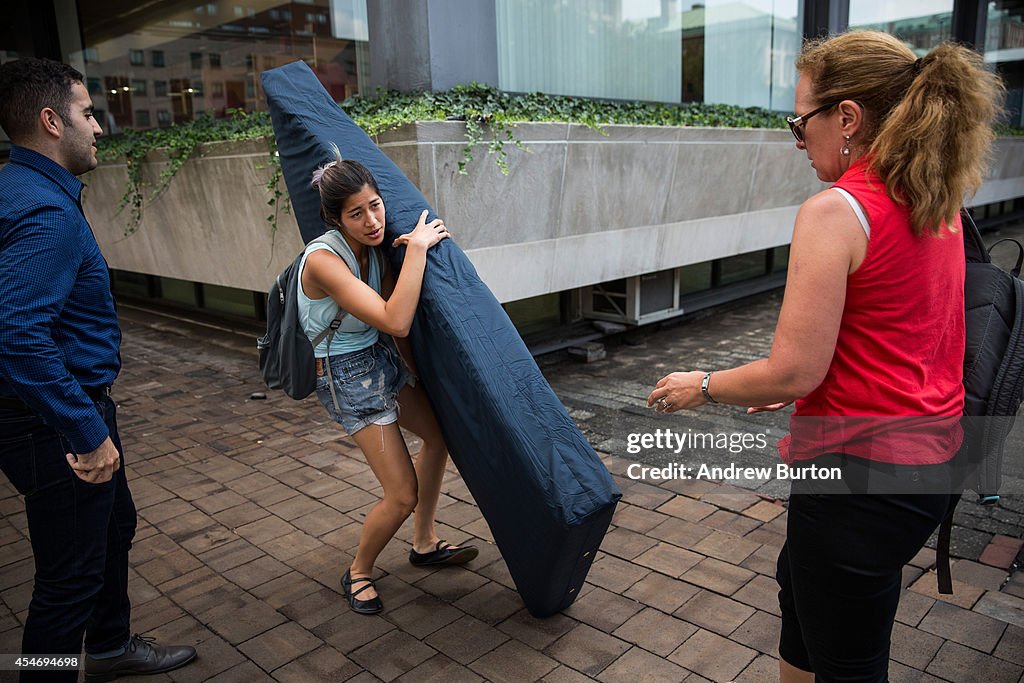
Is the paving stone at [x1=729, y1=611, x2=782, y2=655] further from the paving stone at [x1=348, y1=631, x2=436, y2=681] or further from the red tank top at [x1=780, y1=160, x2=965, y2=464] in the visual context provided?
the red tank top at [x1=780, y1=160, x2=965, y2=464]

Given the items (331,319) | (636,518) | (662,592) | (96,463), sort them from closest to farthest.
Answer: (96,463) → (331,319) → (662,592) → (636,518)

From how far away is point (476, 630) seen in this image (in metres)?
3.06

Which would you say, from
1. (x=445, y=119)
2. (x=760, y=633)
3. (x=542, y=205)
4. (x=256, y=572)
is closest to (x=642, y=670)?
(x=760, y=633)

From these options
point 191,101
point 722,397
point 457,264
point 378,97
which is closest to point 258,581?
point 457,264

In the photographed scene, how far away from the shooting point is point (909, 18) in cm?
1326

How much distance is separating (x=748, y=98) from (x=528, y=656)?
8276 millimetres

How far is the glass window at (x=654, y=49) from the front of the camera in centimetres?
721

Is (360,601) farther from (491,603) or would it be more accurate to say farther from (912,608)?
(912,608)

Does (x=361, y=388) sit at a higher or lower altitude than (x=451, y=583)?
higher

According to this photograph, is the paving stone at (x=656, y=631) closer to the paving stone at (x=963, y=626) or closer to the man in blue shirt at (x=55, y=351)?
the paving stone at (x=963, y=626)

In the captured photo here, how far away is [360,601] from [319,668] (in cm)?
38

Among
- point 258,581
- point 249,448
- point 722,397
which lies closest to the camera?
point 722,397

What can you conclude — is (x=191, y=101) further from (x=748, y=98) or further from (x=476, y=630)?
(x=476, y=630)

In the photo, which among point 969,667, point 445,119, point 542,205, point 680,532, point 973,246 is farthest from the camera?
point 542,205
